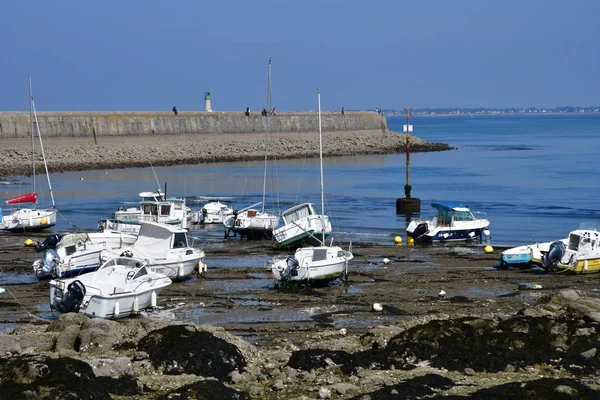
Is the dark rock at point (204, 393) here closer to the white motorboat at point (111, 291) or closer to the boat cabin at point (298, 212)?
the white motorboat at point (111, 291)

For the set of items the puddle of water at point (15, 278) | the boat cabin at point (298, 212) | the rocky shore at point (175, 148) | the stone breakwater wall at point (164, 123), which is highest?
the stone breakwater wall at point (164, 123)

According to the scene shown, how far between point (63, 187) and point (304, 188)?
15.5 metres

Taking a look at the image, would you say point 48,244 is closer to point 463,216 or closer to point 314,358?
point 463,216

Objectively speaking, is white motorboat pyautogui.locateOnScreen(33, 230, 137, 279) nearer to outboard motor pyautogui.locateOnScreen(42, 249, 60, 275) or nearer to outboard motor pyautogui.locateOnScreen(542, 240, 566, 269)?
outboard motor pyautogui.locateOnScreen(42, 249, 60, 275)

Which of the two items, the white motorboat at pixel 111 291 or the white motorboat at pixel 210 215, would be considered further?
the white motorboat at pixel 210 215

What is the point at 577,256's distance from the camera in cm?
2803

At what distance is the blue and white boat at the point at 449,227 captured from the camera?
3697cm

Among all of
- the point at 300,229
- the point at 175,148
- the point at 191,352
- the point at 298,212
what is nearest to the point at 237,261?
the point at 300,229

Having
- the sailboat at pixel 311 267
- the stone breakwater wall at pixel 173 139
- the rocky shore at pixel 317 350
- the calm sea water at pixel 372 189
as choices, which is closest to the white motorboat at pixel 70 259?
the rocky shore at pixel 317 350

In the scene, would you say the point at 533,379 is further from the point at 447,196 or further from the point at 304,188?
the point at 304,188

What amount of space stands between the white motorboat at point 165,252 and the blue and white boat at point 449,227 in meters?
11.9

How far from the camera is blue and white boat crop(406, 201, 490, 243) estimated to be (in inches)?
1455

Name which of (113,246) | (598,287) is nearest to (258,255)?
(113,246)

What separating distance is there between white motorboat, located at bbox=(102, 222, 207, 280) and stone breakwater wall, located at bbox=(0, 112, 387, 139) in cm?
5434
